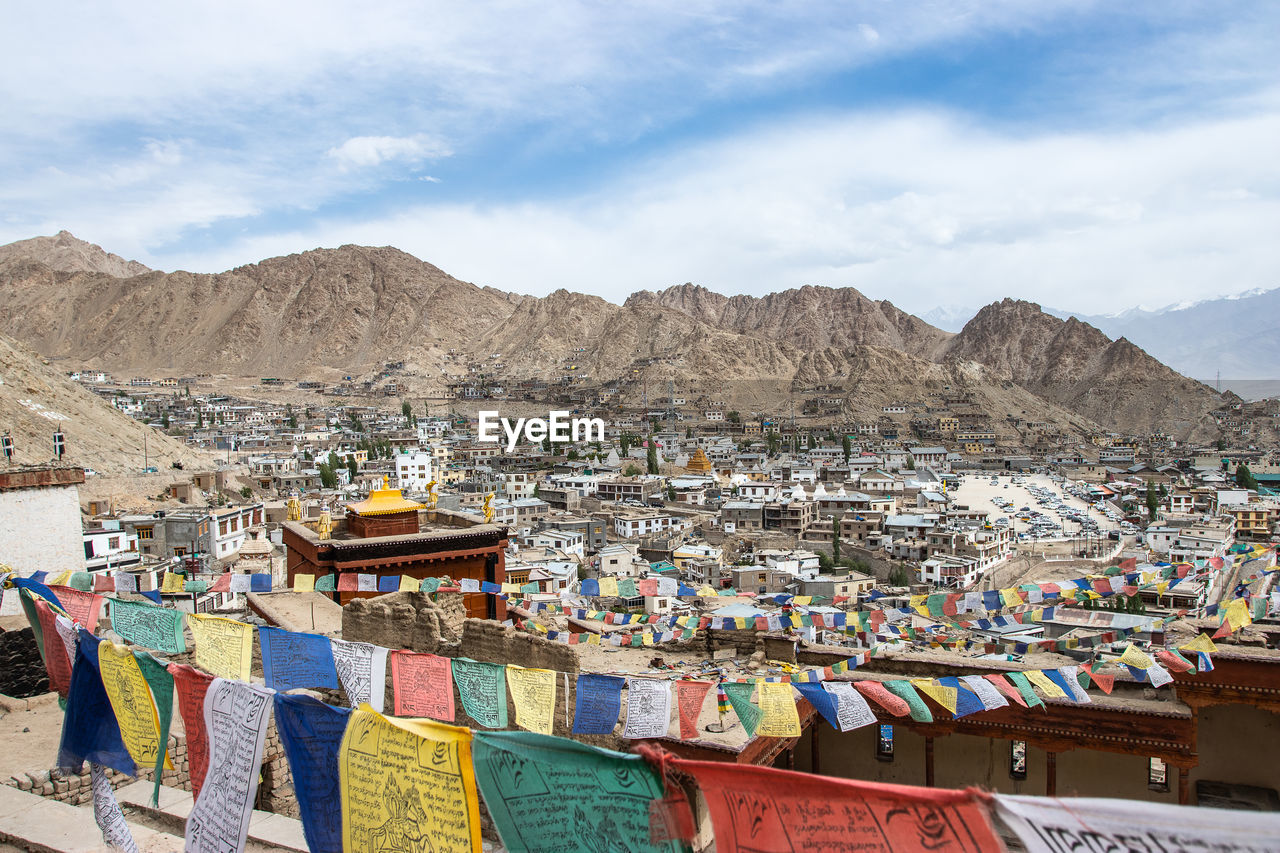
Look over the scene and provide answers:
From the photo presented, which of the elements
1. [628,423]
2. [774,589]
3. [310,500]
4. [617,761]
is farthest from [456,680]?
[628,423]

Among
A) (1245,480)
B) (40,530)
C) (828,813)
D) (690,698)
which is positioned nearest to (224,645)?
(690,698)

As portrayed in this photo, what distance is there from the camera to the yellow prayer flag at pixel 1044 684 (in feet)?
24.8

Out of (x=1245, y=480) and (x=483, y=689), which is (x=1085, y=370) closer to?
(x=1245, y=480)

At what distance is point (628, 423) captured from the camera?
104562 mm

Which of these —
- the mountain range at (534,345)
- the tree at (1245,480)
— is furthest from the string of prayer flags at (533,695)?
the mountain range at (534,345)

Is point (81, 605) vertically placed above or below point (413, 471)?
above

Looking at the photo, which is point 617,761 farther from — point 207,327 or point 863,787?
point 207,327

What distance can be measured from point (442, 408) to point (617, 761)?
390ft

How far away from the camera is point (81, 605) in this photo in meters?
7.96

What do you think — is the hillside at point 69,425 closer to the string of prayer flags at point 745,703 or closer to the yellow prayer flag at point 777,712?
the string of prayer flags at point 745,703

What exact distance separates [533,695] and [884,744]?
5.78 meters

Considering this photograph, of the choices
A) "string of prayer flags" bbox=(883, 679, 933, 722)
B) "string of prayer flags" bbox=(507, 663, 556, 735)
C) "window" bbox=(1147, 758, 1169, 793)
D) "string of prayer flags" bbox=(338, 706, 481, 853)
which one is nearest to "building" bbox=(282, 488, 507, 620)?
"string of prayer flags" bbox=(507, 663, 556, 735)

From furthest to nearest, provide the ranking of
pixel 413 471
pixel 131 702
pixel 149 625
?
pixel 413 471 → pixel 149 625 → pixel 131 702

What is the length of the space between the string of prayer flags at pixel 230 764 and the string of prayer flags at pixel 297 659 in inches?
58.4
